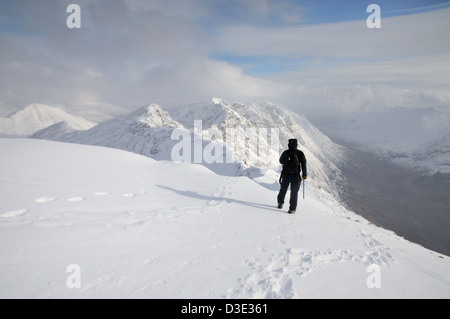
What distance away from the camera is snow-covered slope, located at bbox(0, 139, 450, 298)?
13.5ft

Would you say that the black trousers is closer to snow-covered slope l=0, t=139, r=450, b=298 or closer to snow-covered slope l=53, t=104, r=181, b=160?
snow-covered slope l=0, t=139, r=450, b=298

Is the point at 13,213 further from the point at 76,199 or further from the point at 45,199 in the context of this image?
the point at 76,199

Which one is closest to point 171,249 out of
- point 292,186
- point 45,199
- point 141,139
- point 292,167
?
point 45,199

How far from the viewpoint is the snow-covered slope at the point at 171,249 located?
4113 millimetres

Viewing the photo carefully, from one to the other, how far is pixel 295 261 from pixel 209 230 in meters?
2.70

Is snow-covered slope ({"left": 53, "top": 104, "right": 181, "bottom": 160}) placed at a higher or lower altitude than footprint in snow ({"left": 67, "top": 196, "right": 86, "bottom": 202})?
higher

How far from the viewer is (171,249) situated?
548 centimetres

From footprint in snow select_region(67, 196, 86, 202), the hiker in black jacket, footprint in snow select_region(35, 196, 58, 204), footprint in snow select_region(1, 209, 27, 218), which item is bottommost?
footprint in snow select_region(1, 209, 27, 218)

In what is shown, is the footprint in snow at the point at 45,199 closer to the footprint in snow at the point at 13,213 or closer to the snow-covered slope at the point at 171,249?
the snow-covered slope at the point at 171,249

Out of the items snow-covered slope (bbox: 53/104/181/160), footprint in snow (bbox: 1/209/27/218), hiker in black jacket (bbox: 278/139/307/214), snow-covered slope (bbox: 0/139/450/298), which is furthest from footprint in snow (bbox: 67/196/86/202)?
snow-covered slope (bbox: 53/104/181/160)

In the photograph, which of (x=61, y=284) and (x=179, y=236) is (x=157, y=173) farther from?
(x=61, y=284)
